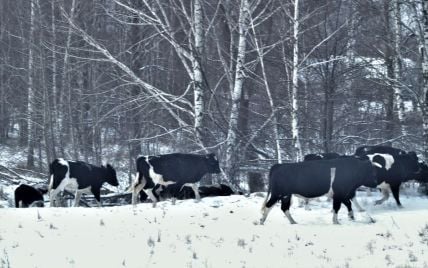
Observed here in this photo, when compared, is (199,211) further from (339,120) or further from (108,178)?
(339,120)

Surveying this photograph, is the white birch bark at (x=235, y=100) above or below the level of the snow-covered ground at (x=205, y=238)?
above

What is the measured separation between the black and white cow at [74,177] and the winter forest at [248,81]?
301 cm

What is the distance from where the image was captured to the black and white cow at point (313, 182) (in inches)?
545

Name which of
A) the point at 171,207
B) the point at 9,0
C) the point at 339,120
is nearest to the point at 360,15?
the point at 339,120

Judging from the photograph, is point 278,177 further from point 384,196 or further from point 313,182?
point 384,196

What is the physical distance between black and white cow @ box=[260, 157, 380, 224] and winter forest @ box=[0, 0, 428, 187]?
155 inches

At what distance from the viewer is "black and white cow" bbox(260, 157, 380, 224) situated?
13836mm

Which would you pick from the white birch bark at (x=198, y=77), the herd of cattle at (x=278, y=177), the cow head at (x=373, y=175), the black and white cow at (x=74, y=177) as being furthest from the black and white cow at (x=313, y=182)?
the white birch bark at (x=198, y=77)

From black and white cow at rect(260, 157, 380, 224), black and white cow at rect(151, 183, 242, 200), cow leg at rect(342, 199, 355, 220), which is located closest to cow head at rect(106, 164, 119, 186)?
black and white cow at rect(151, 183, 242, 200)

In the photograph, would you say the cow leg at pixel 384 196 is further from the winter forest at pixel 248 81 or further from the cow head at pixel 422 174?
the winter forest at pixel 248 81

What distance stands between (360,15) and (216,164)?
→ 26.1ft

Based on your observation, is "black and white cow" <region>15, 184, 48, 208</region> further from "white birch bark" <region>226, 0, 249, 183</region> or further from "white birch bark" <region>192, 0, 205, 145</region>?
"white birch bark" <region>226, 0, 249, 183</region>

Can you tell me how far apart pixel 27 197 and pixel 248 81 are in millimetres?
9808

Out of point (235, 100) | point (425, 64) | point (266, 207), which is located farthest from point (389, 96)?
point (266, 207)
